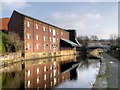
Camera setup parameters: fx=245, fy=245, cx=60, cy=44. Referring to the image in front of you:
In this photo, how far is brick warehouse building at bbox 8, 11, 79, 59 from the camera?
162 feet

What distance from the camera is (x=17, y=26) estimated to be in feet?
165

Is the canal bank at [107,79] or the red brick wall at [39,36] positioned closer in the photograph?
the canal bank at [107,79]

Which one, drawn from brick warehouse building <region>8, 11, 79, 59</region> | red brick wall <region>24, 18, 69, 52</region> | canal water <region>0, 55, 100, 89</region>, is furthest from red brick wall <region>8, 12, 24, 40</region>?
canal water <region>0, 55, 100, 89</region>

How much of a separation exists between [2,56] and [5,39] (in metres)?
7.40

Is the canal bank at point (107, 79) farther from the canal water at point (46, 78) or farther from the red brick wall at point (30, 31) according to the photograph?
the red brick wall at point (30, 31)

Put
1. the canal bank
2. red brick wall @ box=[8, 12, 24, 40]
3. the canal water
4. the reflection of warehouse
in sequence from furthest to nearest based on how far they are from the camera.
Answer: red brick wall @ box=[8, 12, 24, 40]
the reflection of warehouse
the canal water
the canal bank

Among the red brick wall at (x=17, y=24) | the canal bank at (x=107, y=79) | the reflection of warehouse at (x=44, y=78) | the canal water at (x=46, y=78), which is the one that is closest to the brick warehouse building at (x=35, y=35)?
the red brick wall at (x=17, y=24)

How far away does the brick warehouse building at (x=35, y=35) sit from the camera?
49.5m

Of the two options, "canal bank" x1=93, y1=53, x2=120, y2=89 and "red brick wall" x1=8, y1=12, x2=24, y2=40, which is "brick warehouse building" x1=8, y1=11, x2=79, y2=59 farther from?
"canal bank" x1=93, y1=53, x2=120, y2=89

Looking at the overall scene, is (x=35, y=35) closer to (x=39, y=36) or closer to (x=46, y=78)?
(x=39, y=36)

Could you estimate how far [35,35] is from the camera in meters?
56.1

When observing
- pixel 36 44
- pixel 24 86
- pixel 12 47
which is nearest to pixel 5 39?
pixel 12 47

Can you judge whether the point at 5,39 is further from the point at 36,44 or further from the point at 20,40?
the point at 36,44

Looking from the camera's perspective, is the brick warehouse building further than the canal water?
Yes
